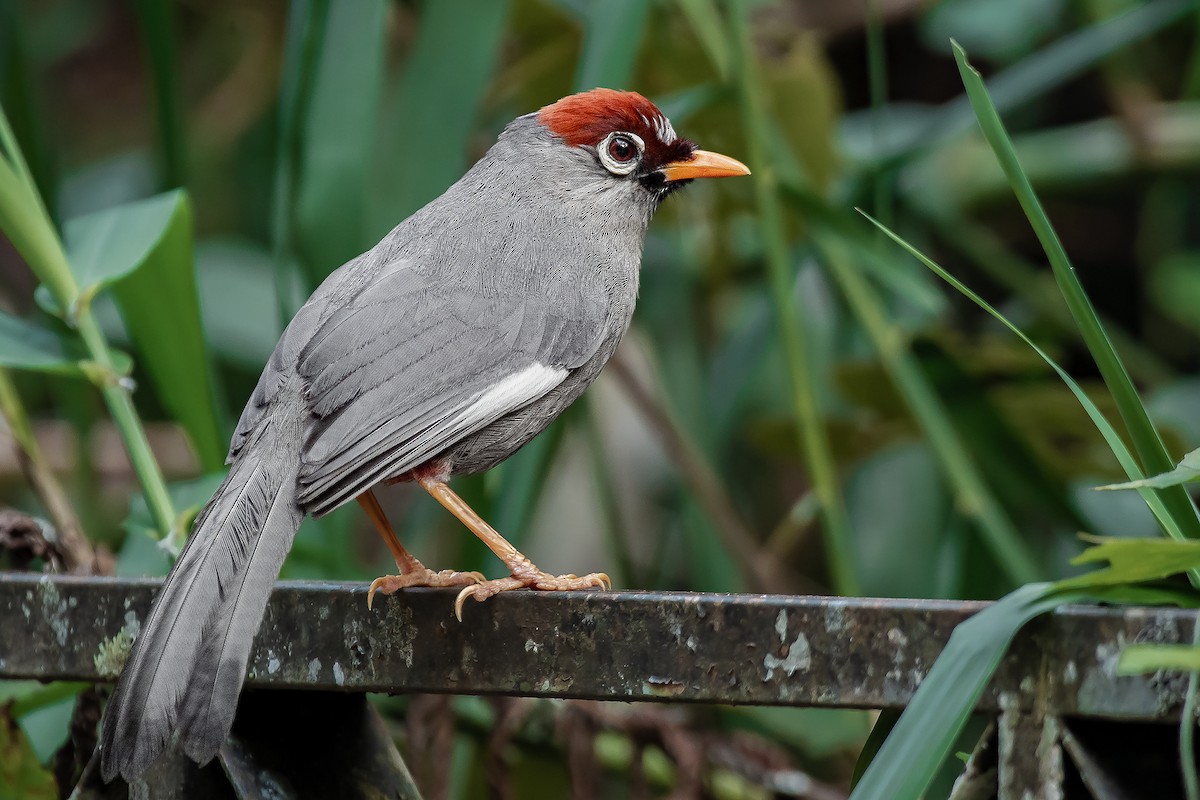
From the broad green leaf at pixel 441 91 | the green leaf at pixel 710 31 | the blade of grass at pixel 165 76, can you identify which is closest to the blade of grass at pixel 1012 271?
the green leaf at pixel 710 31

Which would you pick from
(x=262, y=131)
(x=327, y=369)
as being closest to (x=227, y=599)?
(x=327, y=369)

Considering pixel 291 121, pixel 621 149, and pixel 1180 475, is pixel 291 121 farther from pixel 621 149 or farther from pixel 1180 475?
pixel 1180 475

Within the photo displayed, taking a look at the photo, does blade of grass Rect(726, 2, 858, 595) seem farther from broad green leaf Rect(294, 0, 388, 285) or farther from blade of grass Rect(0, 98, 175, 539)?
blade of grass Rect(0, 98, 175, 539)

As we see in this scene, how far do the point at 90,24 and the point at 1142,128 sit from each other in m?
4.91

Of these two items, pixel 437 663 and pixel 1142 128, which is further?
pixel 1142 128

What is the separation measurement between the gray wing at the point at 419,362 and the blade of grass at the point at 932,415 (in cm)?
94

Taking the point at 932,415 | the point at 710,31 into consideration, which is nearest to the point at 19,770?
the point at 932,415

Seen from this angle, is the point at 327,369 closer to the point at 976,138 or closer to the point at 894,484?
the point at 894,484

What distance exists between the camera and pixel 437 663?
6.01 ft

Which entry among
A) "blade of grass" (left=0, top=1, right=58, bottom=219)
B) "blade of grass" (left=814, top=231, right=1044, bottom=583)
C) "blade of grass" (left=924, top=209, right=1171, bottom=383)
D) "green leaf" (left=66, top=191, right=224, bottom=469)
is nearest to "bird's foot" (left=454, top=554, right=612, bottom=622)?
"green leaf" (left=66, top=191, right=224, bottom=469)

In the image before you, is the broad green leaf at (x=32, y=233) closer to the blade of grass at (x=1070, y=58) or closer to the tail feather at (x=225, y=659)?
the tail feather at (x=225, y=659)

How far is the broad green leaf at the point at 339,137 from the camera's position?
113 inches

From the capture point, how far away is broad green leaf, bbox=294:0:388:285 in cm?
287

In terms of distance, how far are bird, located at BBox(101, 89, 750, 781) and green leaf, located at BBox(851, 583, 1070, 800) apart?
709 millimetres
